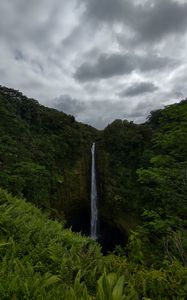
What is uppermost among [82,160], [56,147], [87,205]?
[56,147]

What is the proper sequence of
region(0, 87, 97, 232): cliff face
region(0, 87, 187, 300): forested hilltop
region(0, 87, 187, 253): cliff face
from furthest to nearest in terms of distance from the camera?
region(0, 87, 187, 253): cliff face
region(0, 87, 97, 232): cliff face
region(0, 87, 187, 300): forested hilltop

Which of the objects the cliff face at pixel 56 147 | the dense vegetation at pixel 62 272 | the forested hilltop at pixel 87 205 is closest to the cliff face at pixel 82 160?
the cliff face at pixel 56 147

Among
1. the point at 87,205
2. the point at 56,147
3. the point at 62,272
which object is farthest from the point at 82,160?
the point at 62,272

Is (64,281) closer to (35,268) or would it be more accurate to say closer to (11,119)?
(35,268)

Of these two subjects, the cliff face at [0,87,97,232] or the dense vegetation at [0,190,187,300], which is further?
the cliff face at [0,87,97,232]

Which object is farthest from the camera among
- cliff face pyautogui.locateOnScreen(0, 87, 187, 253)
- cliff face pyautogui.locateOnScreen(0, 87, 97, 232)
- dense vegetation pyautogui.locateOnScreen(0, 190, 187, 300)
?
cliff face pyautogui.locateOnScreen(0, 87, 187, 253)

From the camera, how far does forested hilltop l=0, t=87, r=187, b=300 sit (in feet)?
12.3

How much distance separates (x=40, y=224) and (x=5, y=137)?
16077 millimetres

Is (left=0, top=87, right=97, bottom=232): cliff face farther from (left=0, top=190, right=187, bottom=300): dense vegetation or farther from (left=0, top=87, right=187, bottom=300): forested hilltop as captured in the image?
(left=0, top=190, right=187, bottom=300): dense vegetation

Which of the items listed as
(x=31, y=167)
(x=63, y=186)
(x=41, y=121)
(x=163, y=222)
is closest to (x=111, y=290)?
(x=163, y=222)

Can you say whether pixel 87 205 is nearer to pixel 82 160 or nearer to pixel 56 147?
pixel 82 160

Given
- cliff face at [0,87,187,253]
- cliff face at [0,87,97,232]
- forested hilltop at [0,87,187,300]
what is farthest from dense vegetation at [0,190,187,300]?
cliff face at [0,87,97,232]

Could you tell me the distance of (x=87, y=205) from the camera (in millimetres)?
31203

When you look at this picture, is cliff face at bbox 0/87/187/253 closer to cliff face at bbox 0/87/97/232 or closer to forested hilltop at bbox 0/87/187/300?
cliff face at bbox 0/87/97/232
